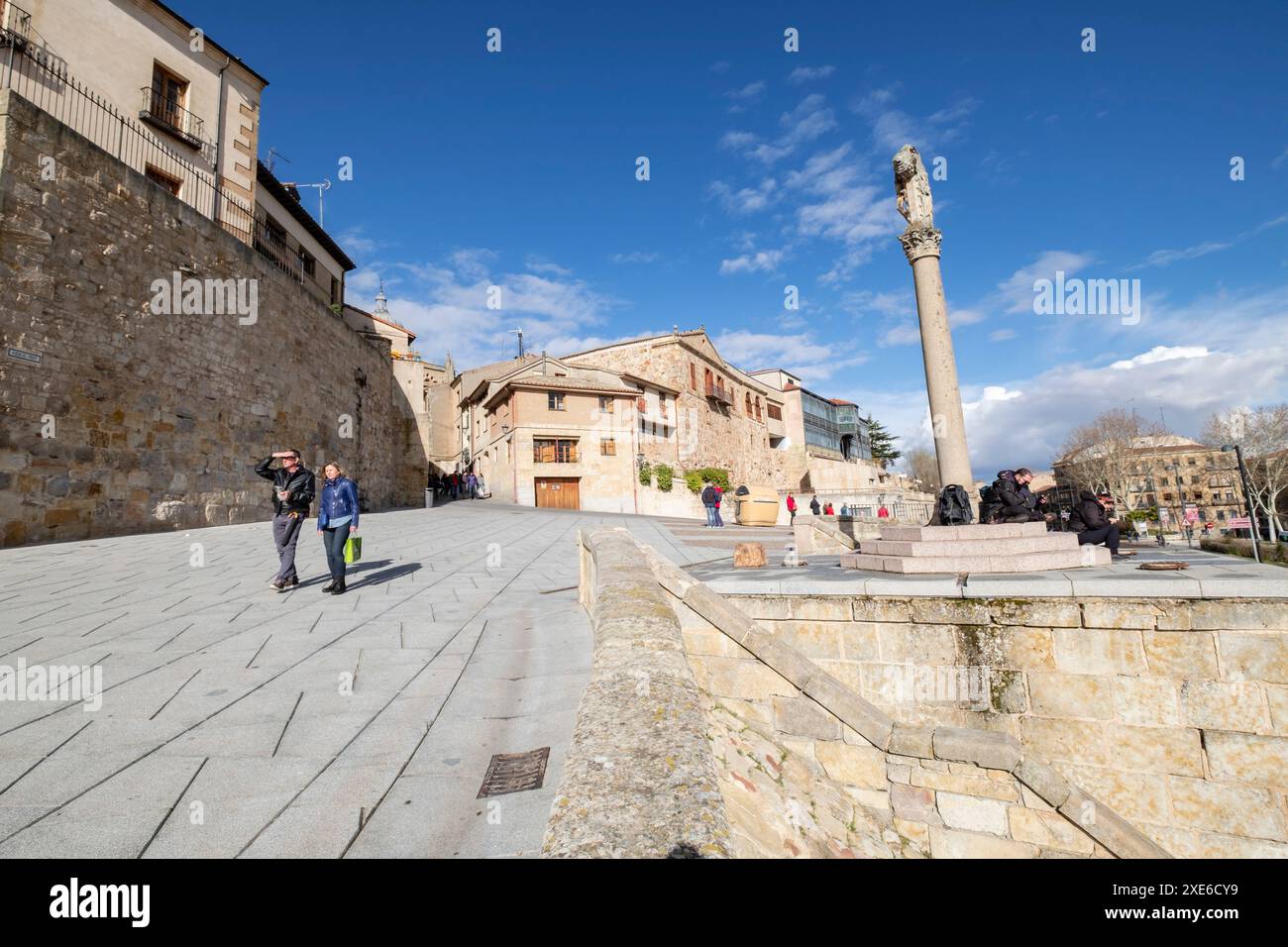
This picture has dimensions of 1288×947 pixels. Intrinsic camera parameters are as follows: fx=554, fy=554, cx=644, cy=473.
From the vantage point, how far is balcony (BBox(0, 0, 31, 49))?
1222 centimetres

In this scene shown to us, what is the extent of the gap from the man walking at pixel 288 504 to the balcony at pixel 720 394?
3438 cm

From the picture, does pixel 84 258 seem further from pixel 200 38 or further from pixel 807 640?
pixel 807 640

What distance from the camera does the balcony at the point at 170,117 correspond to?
15406 mm

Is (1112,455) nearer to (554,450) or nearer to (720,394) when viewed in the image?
(720,394)

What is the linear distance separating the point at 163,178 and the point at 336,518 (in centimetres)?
1579

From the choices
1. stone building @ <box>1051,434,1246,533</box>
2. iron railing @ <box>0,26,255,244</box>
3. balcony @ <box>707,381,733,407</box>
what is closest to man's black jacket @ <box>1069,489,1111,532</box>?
iron railing @ <box>0,26,255,244</box>

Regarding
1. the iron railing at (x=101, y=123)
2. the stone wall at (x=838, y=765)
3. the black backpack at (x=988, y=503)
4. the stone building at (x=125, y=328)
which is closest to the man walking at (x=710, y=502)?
the black backpack at (x=988, y=503)

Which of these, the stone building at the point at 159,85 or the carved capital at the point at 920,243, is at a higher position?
the stone building at the point at 159,85

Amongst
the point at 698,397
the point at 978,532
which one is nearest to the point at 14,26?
the point at 978,532

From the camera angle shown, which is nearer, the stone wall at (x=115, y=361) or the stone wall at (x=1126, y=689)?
the stone wall at (x=1126, y=689)

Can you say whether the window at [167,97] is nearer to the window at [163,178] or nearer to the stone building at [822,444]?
the window at [163,178]

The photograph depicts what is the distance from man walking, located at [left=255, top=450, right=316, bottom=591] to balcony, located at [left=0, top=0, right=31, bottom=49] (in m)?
14.0

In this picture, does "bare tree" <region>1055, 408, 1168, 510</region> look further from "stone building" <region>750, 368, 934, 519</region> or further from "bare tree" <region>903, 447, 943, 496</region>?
"bare tree" <region>903, 447, 943, 496</region>
